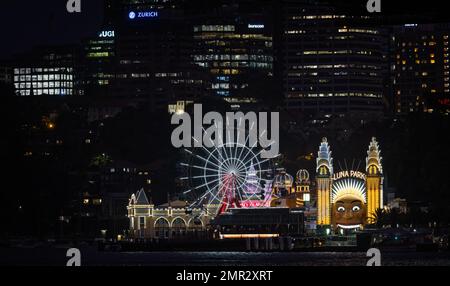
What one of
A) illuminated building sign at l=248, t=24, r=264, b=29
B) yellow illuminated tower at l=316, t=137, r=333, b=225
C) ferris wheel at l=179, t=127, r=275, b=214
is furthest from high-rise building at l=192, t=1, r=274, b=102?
yellow illuminated tower at l=316, t=137, r=333, b=225

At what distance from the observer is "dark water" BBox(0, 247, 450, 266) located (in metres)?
69.5

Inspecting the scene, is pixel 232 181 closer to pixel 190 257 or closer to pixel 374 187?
pixel 190 257

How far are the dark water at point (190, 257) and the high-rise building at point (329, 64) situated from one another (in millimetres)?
93599

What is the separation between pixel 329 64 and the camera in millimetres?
183875

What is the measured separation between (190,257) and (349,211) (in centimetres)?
1719

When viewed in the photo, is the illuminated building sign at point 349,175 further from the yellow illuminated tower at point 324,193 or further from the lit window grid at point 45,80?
the lit window grid at point 45,80

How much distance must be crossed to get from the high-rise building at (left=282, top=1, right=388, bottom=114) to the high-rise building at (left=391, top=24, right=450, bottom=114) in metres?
3.85

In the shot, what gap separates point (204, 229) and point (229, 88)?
84.6 m

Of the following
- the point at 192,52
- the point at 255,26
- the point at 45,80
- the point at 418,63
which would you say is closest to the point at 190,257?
the point at 192,52

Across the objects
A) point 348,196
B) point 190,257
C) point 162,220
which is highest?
point 348,196

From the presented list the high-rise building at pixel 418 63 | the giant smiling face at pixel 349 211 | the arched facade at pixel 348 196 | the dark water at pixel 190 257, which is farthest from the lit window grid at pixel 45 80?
the dark water at pixel 190 257

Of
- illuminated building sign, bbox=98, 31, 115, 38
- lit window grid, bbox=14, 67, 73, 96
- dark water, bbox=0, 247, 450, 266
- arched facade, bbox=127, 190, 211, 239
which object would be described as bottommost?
dark water, bbox=0, 247, 450, 266

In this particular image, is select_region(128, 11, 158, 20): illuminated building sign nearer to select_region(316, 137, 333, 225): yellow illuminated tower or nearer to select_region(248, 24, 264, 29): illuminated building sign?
select_region(248, 24, 264, 29): illuminated building sign
